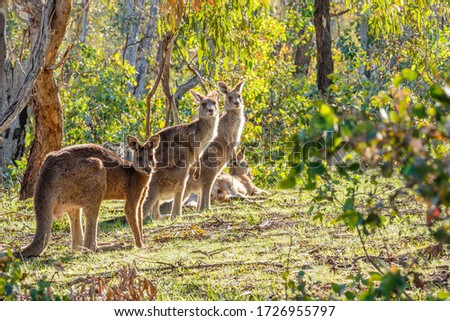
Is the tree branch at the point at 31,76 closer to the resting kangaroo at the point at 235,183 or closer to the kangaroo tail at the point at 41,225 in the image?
the kangaroo tail at the point at 41,225

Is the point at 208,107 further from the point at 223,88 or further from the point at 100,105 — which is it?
the point at 100,105

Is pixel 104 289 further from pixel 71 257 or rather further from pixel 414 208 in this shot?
pixel 414 208

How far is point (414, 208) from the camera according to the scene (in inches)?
365

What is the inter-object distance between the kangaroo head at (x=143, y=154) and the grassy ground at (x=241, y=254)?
73 centimetres

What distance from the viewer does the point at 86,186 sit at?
24.4 feet

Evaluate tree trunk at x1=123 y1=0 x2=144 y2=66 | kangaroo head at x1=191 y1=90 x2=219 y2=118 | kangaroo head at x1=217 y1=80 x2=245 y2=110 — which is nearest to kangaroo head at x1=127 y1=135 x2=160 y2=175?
kangaroo head at x1=191 y1=90 x2=219 y2=118

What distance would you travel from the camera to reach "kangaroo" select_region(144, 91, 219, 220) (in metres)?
9.71

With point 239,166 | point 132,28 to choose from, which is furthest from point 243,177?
point 132,28

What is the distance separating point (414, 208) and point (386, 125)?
6.48 m

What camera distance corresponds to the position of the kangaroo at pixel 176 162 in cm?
971

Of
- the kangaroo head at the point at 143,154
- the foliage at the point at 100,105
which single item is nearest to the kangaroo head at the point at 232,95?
the foliage at the point at 100,105

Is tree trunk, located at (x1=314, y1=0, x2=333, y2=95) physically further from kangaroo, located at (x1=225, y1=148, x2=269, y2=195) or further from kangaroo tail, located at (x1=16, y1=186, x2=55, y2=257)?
kangaroo tail, located at (x1=16, y1=186, x2=55, y2=257)

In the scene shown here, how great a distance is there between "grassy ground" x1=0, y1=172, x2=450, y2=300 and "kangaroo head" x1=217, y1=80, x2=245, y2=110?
97.0 inches

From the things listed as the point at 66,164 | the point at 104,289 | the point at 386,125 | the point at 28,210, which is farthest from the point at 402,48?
the point at 386,125
